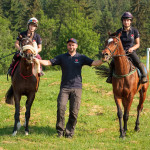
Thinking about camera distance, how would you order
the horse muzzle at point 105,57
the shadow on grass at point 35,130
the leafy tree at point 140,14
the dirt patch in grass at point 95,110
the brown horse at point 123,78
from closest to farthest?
the horse muzzle at point 105,57, the brown horse at point 123,78, the shadow on grass at point 35,130, the dirt patch in grass at point 95,110, the leafy tree at point 140,14

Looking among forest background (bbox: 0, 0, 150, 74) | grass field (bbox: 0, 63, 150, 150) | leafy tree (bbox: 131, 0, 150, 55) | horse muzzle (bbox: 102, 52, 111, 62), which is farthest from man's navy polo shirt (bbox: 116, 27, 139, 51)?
leafy tree (bbox: 131, 0, 150, 55)

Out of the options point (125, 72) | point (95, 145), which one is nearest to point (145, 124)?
point (125, 72)

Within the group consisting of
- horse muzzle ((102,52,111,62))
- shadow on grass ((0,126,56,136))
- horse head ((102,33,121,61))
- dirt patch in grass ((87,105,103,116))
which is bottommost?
shadow on grass ((0,126,56,136))

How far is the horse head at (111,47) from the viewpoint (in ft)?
21.8

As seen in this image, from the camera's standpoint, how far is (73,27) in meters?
52.7

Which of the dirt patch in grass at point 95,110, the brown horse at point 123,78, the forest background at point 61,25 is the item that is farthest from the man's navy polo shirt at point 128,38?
the forest background at point 61,25

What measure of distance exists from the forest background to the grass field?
120 feet

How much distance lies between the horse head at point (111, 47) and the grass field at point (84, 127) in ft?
7.52

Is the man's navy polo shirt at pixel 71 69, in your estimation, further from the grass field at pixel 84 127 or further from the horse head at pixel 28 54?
the grass field at pixel 84 127

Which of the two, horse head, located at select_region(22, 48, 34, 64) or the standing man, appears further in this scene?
the standing man

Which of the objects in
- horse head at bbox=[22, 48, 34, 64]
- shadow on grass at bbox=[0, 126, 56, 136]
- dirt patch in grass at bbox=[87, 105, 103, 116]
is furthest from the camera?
dirt patch in grass at bbox=[87, 105, 103, 116]

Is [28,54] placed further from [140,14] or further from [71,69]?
[140,14]

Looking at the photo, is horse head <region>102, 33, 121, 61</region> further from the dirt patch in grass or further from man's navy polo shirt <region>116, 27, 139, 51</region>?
the dirt patch in grass

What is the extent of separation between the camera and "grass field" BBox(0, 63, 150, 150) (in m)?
6.67
